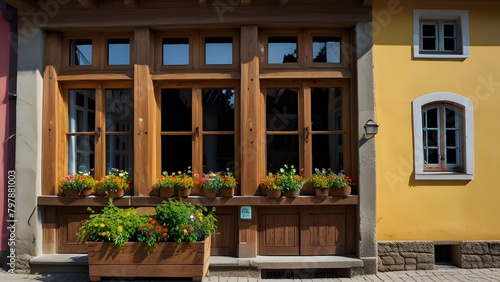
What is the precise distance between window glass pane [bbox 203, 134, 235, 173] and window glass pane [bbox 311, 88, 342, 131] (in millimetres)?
1475

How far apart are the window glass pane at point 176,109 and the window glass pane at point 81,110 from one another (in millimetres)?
1243

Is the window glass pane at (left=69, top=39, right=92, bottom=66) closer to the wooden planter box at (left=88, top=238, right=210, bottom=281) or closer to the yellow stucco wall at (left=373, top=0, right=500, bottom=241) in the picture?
the wooden planter box at (left=88, top=238, right=210, bottom=281)

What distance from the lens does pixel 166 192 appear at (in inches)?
248

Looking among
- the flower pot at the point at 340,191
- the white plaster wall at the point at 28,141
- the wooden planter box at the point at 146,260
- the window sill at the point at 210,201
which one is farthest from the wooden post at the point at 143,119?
the flower pot at the point at 340,191

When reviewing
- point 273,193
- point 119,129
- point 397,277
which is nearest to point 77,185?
point 119,129

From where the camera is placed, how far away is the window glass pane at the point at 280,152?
260 inches

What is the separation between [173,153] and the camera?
664 cm

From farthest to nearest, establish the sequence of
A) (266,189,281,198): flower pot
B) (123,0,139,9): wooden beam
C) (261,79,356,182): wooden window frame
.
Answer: (261,79,356,182): wooden window frame < (123,0,139,9): wooden beam < (266,189,281,198): flower pot

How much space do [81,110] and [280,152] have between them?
353cm

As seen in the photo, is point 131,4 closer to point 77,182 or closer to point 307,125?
point 77,182

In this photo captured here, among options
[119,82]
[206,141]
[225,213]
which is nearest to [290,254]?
[225,213]

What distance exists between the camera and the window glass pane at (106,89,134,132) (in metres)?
6.67

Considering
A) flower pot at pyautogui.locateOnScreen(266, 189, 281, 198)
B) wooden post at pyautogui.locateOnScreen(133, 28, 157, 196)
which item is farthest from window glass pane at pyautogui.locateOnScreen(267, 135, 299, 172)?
wooden post at pyautogui.locateOnScreen(133, 28, 157, 196)

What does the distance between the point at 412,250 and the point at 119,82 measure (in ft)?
18.5
